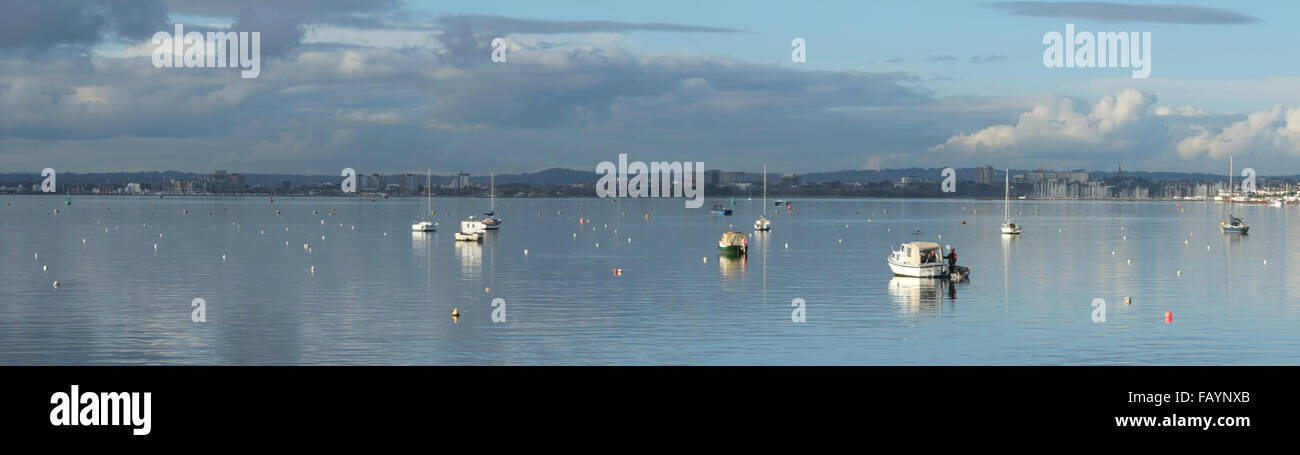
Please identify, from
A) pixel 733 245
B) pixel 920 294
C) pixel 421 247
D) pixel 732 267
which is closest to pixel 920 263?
pixel 920 294

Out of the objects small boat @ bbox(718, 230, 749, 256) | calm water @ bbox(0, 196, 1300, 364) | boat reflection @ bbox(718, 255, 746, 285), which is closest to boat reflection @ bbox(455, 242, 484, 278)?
calm water @ bbox(0, 196, 1300, 364)

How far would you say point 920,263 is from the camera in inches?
4158

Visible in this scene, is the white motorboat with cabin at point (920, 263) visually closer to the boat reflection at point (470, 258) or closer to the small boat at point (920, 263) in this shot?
the small boat at point (920, 263)

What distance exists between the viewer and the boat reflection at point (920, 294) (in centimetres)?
8456

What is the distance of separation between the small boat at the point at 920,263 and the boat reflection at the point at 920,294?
59cm

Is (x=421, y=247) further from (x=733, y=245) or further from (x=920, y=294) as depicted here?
(x=920, y=294)

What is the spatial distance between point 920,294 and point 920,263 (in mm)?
11183

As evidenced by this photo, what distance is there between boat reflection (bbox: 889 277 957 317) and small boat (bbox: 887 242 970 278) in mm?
587

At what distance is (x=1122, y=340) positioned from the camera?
68562mm

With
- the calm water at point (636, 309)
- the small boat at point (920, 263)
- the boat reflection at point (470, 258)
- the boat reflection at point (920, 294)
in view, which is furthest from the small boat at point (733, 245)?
the small boat at point (920, 263)

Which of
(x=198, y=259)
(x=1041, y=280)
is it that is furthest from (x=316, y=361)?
(x=198, y=259)

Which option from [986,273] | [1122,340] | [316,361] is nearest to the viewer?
[316,361]
